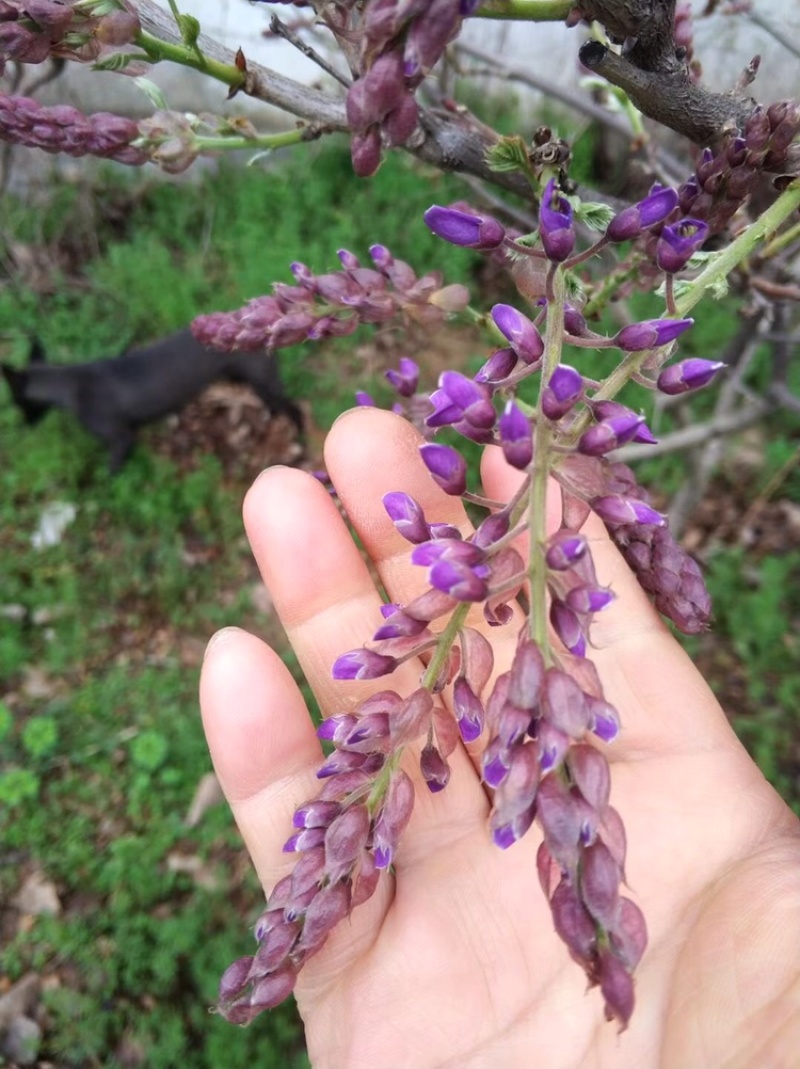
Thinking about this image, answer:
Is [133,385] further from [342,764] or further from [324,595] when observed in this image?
[342,764]

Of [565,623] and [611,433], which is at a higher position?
[611,433]

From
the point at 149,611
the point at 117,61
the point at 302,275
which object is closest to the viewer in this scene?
the point at 117,61

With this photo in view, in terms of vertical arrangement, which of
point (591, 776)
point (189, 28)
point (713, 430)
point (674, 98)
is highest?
point (674, 98)

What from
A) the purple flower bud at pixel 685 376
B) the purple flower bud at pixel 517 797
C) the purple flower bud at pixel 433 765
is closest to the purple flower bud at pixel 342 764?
the purple flower bud at pixel 433 765

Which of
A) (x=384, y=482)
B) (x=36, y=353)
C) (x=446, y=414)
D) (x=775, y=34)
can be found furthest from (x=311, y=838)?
(x=36, y=353)

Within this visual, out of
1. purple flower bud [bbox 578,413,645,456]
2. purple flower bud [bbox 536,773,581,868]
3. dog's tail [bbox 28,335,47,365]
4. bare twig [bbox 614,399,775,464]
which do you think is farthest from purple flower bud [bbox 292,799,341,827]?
dog's tail [bbox 28,335,47,365]

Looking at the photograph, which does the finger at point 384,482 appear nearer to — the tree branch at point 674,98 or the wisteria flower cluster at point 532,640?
the wisteria flower cluster at point 532,640
